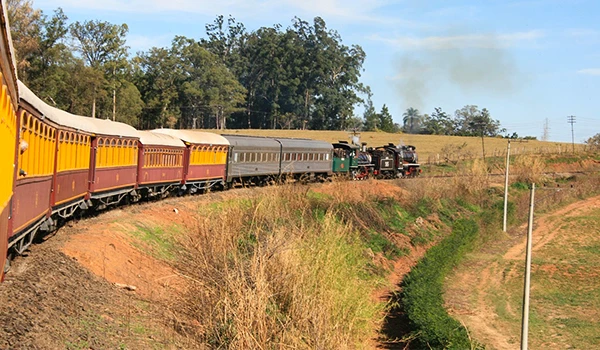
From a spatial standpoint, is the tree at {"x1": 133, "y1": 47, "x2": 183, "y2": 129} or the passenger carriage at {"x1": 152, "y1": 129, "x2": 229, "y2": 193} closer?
the passenger carriage at {"x1": 152, "y1": 129, "x2": 229, "y2": 193}

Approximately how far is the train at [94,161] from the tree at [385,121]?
82.1 meters

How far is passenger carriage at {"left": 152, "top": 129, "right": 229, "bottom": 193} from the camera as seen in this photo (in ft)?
97.7

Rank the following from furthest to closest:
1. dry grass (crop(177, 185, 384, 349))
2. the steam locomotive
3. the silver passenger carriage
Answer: the steam locomotive → the silver passenger carriage → dry grass (crop(177, 185, 384, 349))

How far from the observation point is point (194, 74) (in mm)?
88875

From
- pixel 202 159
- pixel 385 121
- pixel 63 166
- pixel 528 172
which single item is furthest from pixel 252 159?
pixel 385 121

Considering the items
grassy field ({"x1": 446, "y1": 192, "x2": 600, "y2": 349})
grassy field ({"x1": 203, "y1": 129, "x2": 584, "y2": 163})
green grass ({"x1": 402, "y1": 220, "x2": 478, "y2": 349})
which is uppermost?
grassy field ({"x1": 203, "y1": 129, "x2": 584, "y2": 163})

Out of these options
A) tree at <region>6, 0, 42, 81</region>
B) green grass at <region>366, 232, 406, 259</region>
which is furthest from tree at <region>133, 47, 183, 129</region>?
green grass at <region>366, 232, 406, 259</region>

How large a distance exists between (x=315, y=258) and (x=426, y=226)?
27.6m

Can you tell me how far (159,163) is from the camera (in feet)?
86.1

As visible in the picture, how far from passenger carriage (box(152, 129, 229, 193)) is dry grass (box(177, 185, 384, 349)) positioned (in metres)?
12.7

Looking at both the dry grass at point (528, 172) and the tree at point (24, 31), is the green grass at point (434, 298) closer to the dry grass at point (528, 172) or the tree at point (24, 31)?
the dry grass at point (528, 172)

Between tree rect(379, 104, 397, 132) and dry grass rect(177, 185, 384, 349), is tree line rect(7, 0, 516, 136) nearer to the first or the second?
tree rect(379, 104, 397, 132)

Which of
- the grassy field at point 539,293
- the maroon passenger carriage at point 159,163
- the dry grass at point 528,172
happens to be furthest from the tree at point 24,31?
the dry grass at point 528,172

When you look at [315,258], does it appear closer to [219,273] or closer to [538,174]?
[219,273]
